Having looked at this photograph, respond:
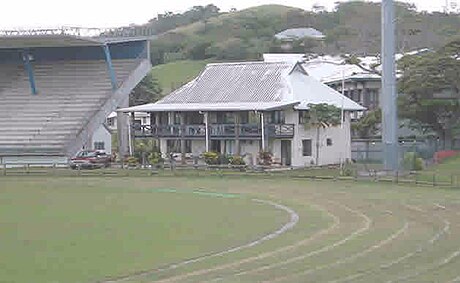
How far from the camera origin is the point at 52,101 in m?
61.2

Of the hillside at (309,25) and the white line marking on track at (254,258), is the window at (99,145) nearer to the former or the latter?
the hillside at (309,25)

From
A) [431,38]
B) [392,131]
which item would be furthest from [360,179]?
[431,38]

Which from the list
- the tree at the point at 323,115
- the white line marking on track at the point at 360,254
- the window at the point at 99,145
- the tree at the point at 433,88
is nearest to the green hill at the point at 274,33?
the tree at the point at 433,88

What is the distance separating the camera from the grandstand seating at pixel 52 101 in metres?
56.2

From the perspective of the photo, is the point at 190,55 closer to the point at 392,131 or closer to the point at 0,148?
the point at 0,148

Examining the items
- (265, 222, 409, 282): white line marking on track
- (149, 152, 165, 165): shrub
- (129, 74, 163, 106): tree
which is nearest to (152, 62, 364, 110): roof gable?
(149, 152, 165, 165): shrub

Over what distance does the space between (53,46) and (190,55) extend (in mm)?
67647

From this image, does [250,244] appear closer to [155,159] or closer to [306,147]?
[155,159]

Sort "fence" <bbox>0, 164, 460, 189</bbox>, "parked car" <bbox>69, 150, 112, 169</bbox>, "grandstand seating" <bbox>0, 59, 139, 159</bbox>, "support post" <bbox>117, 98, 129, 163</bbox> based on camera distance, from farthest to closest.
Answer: "support post" <bbox>117, 98, 129, 163</bbox> → "grandstand seating" <bbox>0, 59, 139, 159</bbox> → "parked car" <bbox>69, 150, 112, 169</bbox> → "fence" <bbox>0, 164, 460, 189</bbox>

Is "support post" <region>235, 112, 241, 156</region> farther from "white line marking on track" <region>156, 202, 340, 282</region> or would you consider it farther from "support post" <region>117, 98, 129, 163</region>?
"white line marking on track" <region>156, 202, 340, 282</region>

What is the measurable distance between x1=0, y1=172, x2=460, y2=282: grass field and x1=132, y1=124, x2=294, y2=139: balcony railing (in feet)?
48.9

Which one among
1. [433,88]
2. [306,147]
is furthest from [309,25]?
[306,147]

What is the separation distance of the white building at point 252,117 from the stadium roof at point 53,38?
6.85 metres

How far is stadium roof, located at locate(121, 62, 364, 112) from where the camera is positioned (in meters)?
53.8
